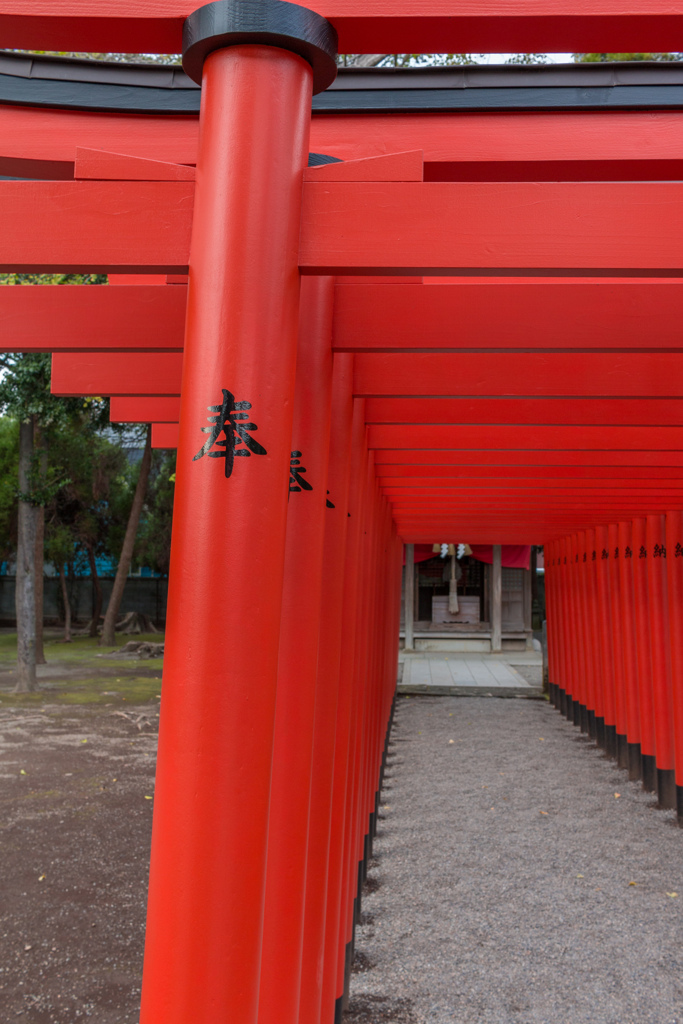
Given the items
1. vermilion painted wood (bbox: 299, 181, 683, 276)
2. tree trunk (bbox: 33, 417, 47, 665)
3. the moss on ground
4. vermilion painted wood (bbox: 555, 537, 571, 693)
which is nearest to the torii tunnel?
vermilion painted wood (bbox: 299, 181, 683, 276)

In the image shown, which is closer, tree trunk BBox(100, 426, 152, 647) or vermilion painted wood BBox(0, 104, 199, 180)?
Result: vermilion painted wood BBox(0, 104, 199, 180)

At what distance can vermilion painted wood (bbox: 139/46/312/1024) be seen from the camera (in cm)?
147

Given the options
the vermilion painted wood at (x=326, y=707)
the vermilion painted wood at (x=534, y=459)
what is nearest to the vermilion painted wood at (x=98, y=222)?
the vermilion painted wood at (x=326, y=707)

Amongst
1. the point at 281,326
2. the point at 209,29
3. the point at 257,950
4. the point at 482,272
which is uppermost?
the point at 209,29

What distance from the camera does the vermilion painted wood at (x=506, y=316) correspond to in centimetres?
236

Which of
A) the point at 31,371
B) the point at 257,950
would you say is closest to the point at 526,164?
the point at 257,950

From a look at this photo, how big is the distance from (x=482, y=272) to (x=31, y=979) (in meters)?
4.10

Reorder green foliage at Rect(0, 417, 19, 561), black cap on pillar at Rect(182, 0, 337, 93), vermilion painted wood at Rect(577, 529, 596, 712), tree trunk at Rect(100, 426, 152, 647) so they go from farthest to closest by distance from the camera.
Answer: green foliage at Rect(0, 417, 19, 561) < tree trunk at Rect(100, 426, 152, 647) < vermilion painted wood at Rect(577, 529, 596, 712) < black cap on pillar at Rect(182, 0, 337, 93)

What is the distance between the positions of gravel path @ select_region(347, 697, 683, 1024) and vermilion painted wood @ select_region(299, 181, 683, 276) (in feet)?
11.4

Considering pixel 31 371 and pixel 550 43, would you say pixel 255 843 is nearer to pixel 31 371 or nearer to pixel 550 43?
pixel 550 43

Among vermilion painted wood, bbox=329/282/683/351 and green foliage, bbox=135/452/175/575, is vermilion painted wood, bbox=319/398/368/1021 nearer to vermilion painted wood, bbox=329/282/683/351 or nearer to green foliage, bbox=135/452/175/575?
vermilion painted wood, bbox=329/282/683/351

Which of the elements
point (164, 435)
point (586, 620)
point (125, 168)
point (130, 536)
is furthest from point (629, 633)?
point (130, 536)

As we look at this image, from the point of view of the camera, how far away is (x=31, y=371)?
11.5 m

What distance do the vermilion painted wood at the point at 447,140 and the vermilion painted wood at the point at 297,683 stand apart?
3.51 feet
